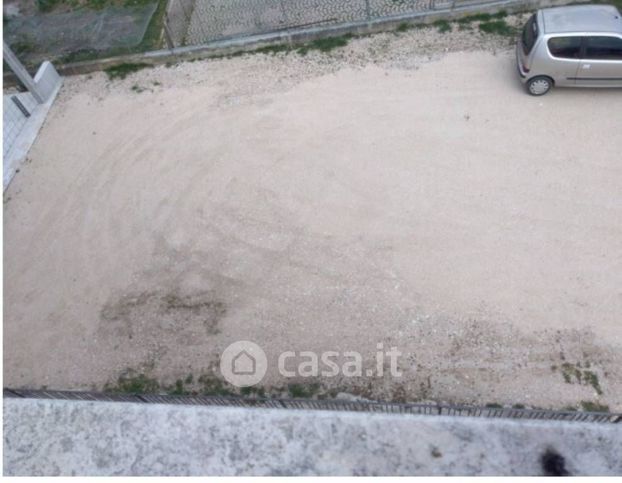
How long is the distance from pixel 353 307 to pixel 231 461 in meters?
2.99

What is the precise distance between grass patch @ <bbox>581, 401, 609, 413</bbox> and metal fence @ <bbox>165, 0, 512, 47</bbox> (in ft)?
31.8

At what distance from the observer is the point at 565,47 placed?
9633 mm

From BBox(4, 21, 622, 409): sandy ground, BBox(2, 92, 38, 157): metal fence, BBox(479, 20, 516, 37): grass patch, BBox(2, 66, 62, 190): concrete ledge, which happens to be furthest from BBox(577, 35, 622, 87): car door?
BBox(2, 92, 38, 157): metal fence

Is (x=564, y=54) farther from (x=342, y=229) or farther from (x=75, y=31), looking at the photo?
(x=75, y=31)

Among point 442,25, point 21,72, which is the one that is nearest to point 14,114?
point 21,72

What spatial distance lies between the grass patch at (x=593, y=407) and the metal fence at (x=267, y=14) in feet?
31.8

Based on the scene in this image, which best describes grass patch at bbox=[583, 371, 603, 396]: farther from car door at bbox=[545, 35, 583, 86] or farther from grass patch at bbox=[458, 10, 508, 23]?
grass patch at bbox=[458, 10, 508, 23]

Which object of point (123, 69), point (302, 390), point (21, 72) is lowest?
point (302, 390)

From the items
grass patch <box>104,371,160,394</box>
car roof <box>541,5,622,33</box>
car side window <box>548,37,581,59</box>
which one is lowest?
grass patch <box>104,371,160,394</box>

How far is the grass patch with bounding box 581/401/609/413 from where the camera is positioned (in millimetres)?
6758

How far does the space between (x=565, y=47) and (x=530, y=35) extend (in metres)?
0.76

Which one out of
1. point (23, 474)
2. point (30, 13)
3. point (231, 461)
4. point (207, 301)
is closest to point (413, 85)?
point (207, 301)

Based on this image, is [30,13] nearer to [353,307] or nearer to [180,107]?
[180,107]

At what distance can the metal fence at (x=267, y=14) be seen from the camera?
12.6 m
